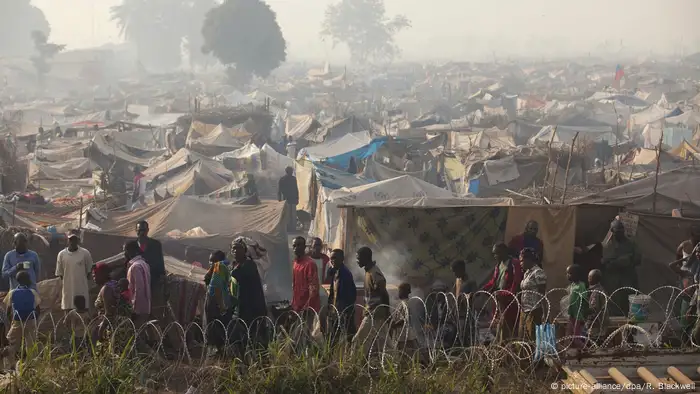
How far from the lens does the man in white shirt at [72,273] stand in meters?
7.89

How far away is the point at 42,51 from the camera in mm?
77062

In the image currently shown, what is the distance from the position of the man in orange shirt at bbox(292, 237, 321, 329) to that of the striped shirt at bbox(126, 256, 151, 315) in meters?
1.35

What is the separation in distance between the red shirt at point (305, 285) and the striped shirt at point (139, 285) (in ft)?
4.43

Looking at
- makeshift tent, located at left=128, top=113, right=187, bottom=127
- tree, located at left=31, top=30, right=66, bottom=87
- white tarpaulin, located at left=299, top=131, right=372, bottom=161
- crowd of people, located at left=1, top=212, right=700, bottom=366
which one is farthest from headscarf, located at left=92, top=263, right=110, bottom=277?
tree, located at left=31, top=30, right=66, bottom=87

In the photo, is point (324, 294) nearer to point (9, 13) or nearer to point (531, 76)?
point (531, 76)

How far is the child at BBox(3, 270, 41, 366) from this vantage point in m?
7.30

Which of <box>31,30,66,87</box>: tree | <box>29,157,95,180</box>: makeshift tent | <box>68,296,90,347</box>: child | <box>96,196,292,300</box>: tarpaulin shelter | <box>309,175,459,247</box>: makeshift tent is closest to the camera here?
<box>68,296,90,347</box>: child

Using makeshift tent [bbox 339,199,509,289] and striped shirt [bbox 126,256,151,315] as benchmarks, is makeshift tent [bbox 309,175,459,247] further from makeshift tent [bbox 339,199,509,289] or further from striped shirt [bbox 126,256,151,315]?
striped shirt [bbox 126,256,151,315]

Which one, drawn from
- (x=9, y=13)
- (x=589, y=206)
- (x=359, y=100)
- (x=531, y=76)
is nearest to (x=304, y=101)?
(x=359, y=100)

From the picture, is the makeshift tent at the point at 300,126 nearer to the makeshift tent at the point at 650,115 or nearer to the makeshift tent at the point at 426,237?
the makeshift tent at the point at 650,115

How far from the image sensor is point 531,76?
94188mm

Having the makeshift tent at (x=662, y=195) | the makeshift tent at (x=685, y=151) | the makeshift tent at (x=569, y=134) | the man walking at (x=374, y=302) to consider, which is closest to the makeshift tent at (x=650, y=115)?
the makeshift tent at (x=569, y=134)

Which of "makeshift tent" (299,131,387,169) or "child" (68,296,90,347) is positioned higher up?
"child" (68,296,90,347)

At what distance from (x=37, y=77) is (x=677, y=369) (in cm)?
8387
